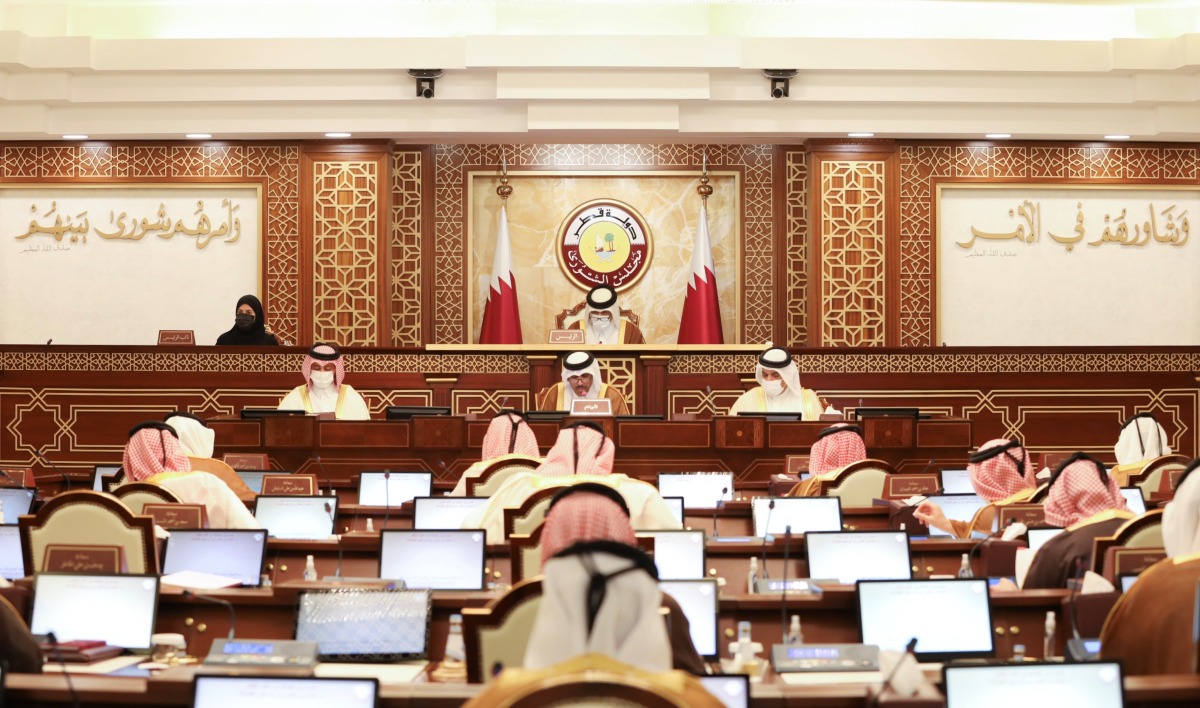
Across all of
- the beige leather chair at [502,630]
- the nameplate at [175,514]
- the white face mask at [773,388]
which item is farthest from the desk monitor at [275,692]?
the white face mask at [773,388]

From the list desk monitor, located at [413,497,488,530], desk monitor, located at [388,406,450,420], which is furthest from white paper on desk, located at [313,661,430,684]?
desk monitor, located at [388,406,450,420]

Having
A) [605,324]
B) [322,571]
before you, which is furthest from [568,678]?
[605,324]

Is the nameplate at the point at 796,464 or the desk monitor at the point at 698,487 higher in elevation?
the nameplate at the point at 796,464

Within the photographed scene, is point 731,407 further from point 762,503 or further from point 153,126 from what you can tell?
point 153,126

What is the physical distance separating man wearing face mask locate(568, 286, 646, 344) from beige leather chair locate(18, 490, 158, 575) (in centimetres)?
692

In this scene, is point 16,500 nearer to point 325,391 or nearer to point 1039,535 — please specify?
point 325,391

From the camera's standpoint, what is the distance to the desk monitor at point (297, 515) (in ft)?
21.1

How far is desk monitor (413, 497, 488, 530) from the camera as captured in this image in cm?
616

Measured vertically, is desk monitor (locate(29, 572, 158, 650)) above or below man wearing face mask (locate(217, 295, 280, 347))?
below

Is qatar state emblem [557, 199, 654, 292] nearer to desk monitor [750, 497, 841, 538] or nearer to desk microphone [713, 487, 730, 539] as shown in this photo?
desk microphone [713, 487, 730, 539]

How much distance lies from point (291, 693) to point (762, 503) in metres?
3.76

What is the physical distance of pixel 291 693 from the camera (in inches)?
108

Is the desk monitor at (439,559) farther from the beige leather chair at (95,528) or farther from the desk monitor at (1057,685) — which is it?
the desk monitor at (1057,685)

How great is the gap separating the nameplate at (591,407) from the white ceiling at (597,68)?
12.2 feet
